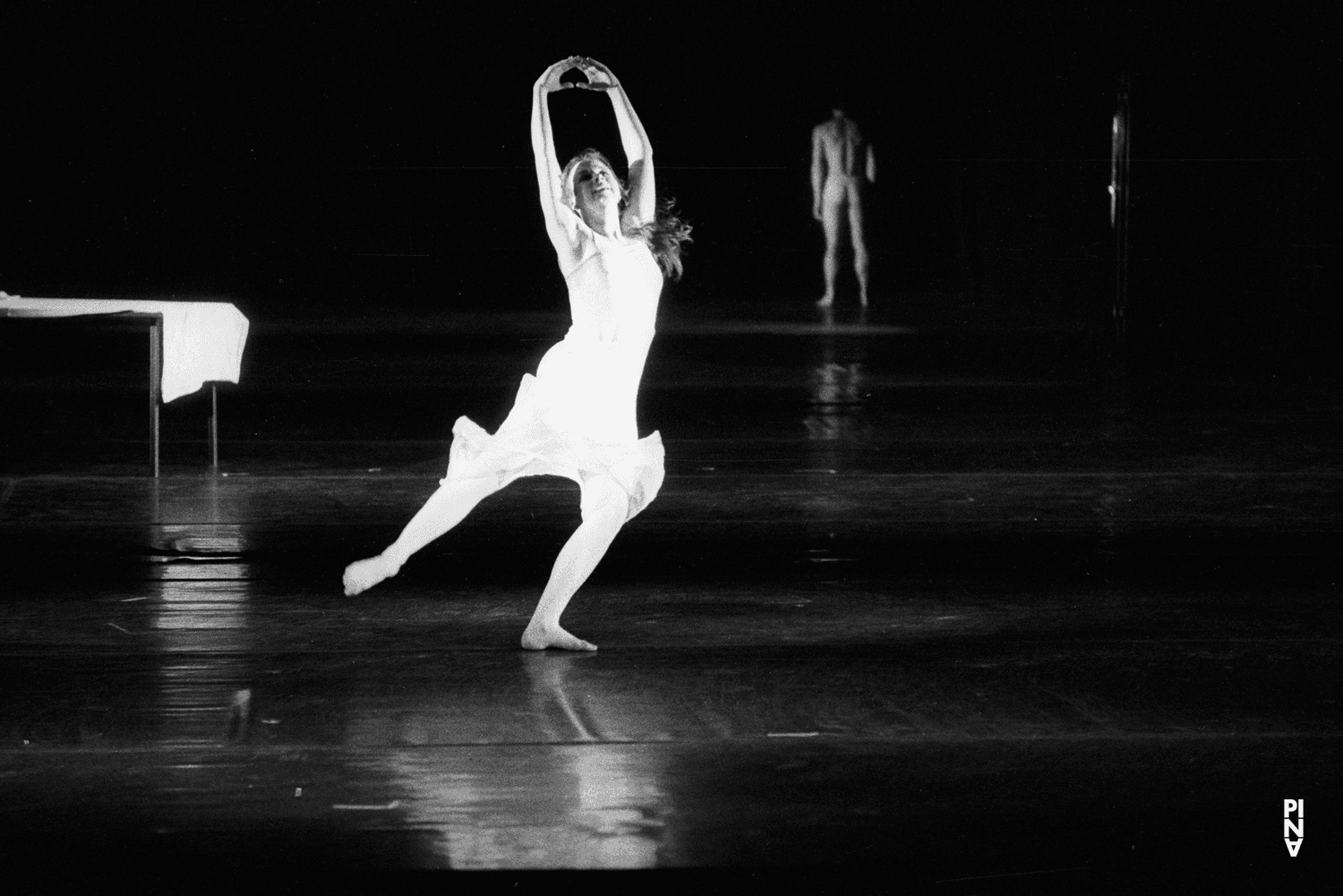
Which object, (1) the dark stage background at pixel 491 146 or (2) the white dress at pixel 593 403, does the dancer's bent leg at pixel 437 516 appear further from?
(1) the dark stage background at pixel 491 146

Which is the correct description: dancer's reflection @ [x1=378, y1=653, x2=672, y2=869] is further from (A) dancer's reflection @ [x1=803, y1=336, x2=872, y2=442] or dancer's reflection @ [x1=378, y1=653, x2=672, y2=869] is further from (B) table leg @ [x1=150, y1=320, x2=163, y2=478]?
(A) dancer's reflection @ [x1=803, y1=336, x2=872, y2=442]

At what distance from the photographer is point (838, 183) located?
17.9m

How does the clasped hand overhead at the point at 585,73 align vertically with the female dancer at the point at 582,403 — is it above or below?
above

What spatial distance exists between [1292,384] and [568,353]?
773cm

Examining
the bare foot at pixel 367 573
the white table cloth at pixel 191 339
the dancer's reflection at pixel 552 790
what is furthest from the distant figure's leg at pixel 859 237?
the dancer's reflection at pixel 552 790

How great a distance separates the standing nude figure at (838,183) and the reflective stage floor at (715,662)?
7.80 meters

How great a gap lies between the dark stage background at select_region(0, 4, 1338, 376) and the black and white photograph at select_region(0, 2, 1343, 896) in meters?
0.05

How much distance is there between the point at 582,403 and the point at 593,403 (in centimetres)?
3

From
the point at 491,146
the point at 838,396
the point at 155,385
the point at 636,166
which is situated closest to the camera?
the point at 636,166

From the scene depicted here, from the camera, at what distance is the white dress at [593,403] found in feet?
16.9

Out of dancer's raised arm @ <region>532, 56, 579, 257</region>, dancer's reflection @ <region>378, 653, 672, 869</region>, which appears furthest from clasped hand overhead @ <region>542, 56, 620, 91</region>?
dancer's reflection @ <region>378, 653, 672, 869</region>

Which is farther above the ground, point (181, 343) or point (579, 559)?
point (181, 343)

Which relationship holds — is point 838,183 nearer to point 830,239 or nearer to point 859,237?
point 830,239

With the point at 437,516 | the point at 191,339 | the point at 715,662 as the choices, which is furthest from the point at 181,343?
the point at 715,662
